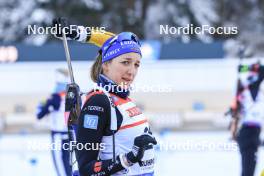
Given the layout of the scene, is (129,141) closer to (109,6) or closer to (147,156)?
(147,156)

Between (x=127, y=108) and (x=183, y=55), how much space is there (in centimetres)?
1240

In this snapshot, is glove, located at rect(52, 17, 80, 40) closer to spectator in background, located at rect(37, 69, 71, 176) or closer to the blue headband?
the blue headband

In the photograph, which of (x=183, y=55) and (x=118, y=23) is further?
(x=118, y=23)

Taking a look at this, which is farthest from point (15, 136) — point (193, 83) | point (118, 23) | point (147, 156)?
point (118, 23)

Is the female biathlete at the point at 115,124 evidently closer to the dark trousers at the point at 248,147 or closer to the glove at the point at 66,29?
the glove at the point at 66,29

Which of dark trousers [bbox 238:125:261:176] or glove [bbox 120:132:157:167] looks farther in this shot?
dark trousers [bbox 238:125:261:176]

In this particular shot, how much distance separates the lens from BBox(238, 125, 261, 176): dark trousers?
7.41 metres

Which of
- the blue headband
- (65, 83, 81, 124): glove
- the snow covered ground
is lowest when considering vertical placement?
the snow covered ground

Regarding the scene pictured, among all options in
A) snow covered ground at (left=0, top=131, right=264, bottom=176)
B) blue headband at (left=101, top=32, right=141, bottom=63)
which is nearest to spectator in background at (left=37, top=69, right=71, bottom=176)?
snow covered ground at (left=0, top=131, right=264, bottom=176)

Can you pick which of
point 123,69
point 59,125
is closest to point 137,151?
point 123,69

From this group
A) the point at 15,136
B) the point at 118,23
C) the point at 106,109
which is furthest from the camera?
the point at 118,23

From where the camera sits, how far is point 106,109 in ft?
10.2

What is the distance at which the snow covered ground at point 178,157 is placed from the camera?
9.27 m

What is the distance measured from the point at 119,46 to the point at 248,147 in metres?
4.40
